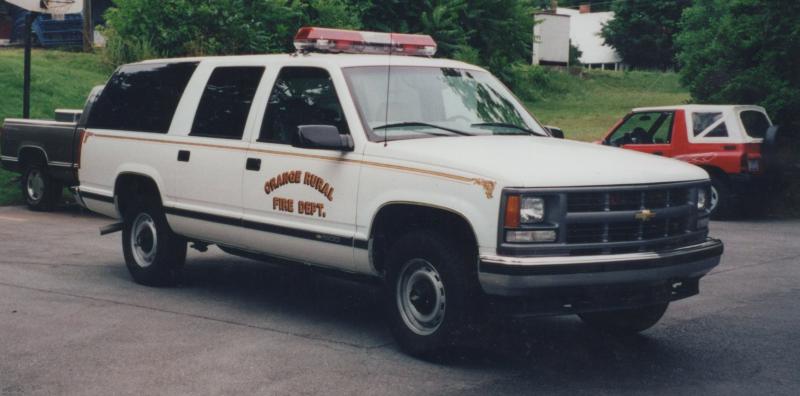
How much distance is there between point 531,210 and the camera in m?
6.03

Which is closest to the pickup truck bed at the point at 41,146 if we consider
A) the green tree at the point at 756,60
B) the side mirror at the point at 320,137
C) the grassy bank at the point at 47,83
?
the grassy bank at the point at 47,83

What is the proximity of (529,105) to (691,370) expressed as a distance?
27.7m

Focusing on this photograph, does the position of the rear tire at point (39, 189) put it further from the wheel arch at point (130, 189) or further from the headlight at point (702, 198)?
the headlight at point (702, 198)

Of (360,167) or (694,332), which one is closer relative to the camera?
(360,167)

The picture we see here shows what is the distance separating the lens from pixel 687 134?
15766 millimetres

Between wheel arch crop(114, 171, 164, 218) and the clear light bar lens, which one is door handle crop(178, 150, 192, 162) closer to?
wheel arch crop(114, 171, 164, 218)

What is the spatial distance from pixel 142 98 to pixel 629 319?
4.59 m

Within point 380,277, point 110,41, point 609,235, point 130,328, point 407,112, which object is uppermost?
point 110,41

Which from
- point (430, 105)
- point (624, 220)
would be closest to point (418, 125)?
point (430, 105)

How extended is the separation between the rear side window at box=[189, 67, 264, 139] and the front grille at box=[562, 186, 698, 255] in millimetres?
3005

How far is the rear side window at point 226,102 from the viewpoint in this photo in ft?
26.7

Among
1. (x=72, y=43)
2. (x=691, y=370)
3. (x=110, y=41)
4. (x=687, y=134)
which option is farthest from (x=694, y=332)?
(x=72, y=43)

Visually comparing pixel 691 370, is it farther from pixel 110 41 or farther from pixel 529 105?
pixel 529 105

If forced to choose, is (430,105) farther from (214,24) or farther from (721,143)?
(214,24)
